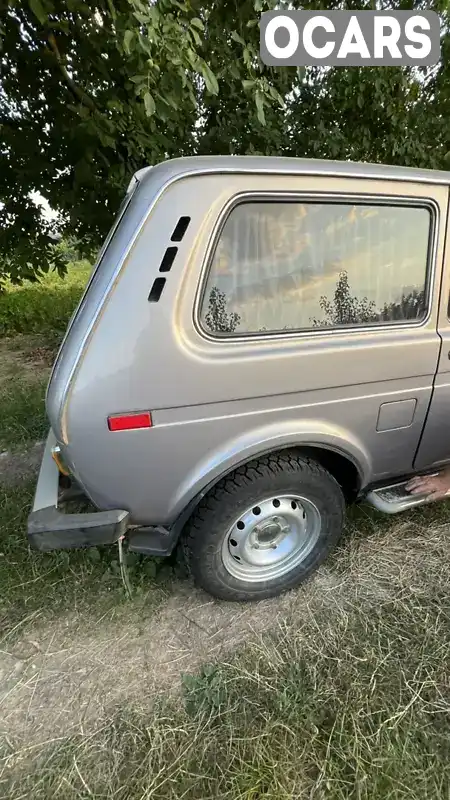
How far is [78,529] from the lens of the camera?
178 centimetres

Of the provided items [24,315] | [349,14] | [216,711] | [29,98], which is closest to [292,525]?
[216,711]

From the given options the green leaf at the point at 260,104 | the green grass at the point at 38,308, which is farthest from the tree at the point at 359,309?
the green grass at the point at 38,308

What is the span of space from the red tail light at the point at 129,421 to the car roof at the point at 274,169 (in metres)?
0.83

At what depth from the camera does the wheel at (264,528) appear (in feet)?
6.48

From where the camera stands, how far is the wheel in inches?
77.8

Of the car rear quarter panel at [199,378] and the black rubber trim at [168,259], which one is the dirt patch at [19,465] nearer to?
the car rear quarter panel at [199,378]

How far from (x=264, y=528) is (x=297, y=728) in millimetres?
782

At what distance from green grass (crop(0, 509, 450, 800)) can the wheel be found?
0.81 feet

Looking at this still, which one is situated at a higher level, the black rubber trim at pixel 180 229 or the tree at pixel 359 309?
the black rubber trim at pixel 180 229

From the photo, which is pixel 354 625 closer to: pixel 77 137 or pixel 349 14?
pixel 77 137

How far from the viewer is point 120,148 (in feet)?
13.2

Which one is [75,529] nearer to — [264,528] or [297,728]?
[264,528]

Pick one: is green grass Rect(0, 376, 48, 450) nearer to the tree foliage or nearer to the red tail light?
the tree foliage

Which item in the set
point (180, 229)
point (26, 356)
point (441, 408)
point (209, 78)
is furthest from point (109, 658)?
point (26, 356)
